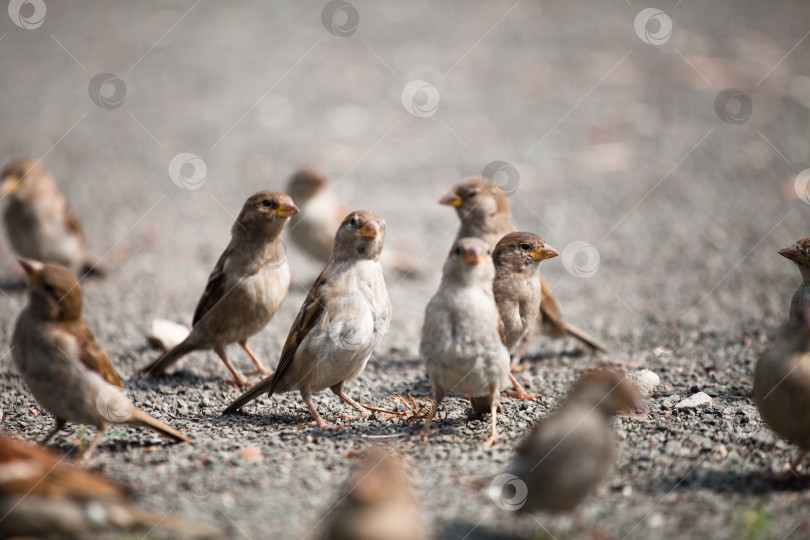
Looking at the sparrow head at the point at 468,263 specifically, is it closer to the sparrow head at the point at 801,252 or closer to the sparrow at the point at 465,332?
the sparrow at the point at 465,332

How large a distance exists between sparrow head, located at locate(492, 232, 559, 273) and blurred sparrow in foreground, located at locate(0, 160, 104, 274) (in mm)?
5385

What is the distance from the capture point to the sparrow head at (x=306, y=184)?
9.37 metres

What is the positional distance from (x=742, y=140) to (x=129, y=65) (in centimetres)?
1131

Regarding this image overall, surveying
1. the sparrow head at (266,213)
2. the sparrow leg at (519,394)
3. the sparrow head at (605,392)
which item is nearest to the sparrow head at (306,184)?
the sparrow head at (266,213)

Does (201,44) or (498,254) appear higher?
(498,254)

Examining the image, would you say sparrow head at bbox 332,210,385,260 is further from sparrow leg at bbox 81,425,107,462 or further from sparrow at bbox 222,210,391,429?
sparrow leg at bbox 81,425,107,462

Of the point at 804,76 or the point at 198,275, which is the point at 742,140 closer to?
the point at 804,76

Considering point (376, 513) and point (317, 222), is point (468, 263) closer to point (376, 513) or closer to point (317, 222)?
point (376, 513)

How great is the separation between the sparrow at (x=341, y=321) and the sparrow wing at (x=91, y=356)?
1096 millimetres

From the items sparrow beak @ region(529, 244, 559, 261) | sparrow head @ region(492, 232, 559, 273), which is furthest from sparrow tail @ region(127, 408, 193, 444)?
sparrow beak @ region(529, 244, 559, 261)

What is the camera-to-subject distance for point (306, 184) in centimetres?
941

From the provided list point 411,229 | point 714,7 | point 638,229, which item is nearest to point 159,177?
point 411,229

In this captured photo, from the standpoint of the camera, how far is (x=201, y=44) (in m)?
16.9

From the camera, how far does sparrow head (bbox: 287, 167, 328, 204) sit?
369 inches
